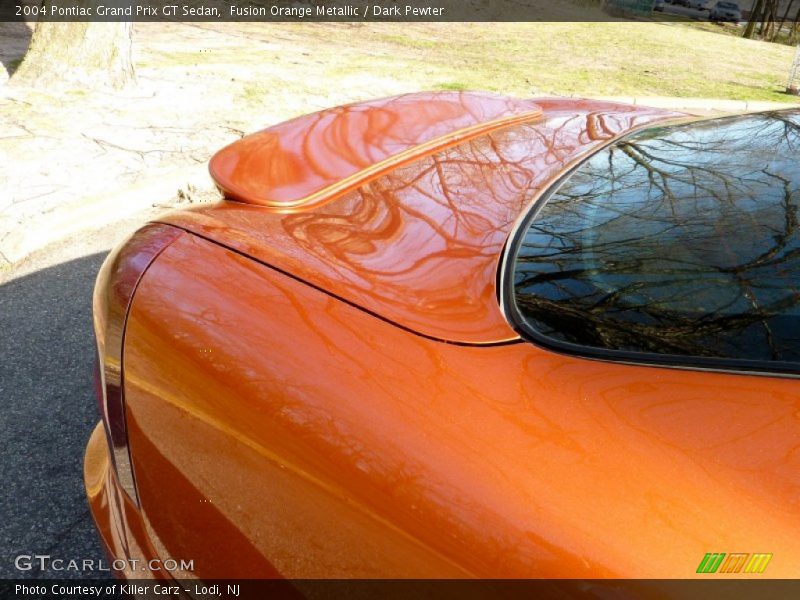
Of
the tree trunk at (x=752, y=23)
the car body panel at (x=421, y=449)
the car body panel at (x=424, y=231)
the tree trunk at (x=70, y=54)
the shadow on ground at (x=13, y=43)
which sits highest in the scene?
the tree trunk at (x=752, y=23)

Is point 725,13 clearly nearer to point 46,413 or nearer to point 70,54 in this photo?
point 70,54

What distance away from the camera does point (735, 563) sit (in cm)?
78

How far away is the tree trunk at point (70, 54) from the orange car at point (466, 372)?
4577mm

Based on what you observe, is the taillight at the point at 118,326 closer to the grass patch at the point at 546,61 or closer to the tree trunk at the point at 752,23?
the grass patch at the point at 546,61

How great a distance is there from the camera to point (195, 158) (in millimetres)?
4672

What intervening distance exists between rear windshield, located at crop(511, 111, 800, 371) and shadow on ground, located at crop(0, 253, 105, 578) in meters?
1.63

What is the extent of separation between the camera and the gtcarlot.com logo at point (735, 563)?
30.5 inches

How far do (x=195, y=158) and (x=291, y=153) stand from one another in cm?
315

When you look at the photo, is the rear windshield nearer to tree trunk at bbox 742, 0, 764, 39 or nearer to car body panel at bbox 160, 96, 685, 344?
car body panel at bbox 160, 96, 685, 344

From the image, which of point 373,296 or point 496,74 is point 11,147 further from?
point 496,74

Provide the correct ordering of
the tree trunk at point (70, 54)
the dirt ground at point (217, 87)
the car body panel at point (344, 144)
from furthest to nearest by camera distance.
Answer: the tree trunk at point (70, 54)
the dirt ground at point (217, 87)
the car body panel at point (344, 144)

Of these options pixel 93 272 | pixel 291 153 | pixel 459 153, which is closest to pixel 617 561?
pixel 459 153

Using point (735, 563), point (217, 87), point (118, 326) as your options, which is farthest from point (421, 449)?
point (217, 87)

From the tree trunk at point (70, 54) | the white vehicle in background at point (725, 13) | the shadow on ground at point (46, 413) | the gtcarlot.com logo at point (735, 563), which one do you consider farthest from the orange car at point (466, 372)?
the white vehicle in background at point (725, 13)
